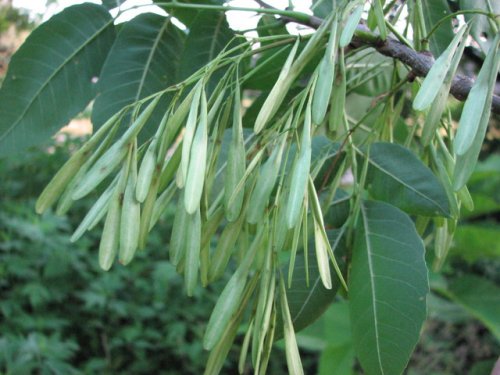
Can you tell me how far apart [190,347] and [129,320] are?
1.06 ft

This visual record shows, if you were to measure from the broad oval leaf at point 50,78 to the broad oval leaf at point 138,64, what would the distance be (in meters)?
0.03

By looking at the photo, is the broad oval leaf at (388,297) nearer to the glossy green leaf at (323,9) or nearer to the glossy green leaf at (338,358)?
the glossy green leaf at (323,9)

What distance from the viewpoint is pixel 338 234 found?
75 centimetres

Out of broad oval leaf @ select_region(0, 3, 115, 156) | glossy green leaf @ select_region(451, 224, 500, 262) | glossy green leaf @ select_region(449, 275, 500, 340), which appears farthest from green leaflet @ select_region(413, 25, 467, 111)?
glossy green leaf @ select_region(451, 224, 500, 262)

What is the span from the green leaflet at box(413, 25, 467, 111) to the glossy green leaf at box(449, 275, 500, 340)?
1673 mm

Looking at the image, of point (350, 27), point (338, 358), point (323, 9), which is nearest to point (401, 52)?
point (350, 27)

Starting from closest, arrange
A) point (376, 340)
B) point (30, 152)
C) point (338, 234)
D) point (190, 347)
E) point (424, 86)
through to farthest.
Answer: point (424, 86) < point (376, 340) < point (338, 234) < point (190, 347) < point (30, 152)

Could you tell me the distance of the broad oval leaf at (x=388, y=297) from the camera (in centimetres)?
64

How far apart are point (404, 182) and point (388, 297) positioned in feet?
0.45

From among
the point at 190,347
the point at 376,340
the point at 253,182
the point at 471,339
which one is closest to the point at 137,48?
the point at 253,182

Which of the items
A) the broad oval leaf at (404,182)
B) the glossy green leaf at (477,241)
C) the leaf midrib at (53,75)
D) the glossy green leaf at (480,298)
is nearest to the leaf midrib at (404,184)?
the broad oval leaf at (404,182)

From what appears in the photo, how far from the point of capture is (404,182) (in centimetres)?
75

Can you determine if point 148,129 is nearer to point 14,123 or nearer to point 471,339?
point 14,123

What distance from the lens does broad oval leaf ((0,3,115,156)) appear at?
793mm
